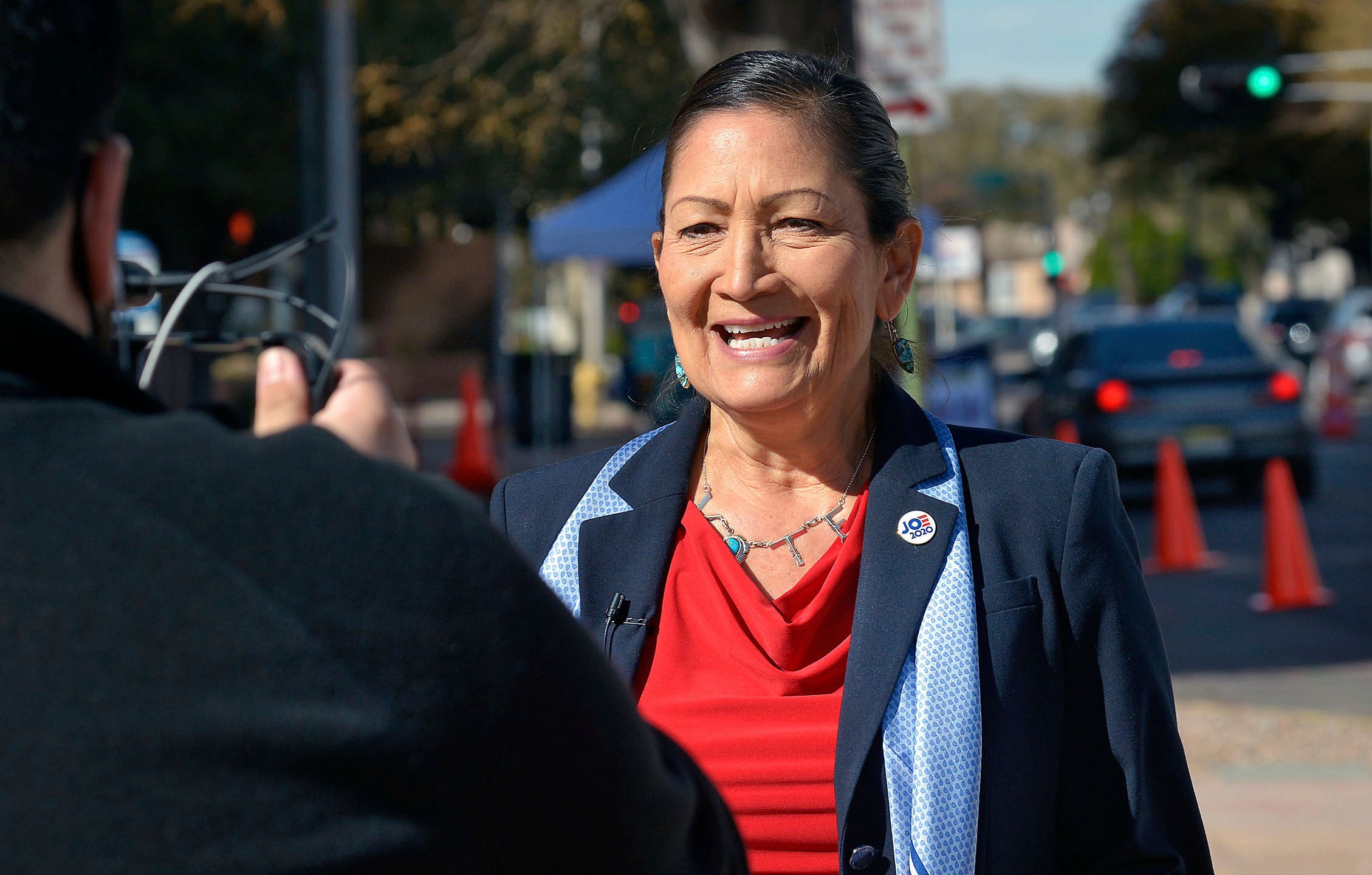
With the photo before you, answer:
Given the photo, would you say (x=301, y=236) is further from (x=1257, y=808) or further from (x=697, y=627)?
(x=1257, y=808)

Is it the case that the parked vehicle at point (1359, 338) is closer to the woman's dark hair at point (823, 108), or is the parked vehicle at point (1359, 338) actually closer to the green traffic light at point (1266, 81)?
the green traffic light at point (1266, 81)

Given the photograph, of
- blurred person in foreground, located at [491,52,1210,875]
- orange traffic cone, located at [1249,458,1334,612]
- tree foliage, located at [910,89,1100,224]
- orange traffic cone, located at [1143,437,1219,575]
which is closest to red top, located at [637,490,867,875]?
blurred person in foreground, located at [491,52,1210,875]

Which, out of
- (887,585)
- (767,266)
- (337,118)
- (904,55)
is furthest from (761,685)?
(337,118)

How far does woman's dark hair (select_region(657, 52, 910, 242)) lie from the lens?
250 cm

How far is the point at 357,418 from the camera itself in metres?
1.28

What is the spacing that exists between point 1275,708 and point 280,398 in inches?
259

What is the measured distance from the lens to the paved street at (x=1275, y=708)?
5.22 meters

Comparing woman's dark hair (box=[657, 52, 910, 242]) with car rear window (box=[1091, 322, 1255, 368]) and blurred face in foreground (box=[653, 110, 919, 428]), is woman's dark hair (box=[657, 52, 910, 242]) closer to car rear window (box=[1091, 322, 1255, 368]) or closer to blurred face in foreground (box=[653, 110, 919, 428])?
blurred face in foreground (box=[653, 110, 919, 428])

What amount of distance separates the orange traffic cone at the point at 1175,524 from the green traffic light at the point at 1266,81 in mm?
8899

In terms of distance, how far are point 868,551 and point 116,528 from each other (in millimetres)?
1474

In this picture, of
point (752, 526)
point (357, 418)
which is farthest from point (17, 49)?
point (752, 526)

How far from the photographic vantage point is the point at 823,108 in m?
2.50

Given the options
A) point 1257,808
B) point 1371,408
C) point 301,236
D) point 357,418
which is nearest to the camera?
point 357,418

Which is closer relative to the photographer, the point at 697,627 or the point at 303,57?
the point at 697,627
